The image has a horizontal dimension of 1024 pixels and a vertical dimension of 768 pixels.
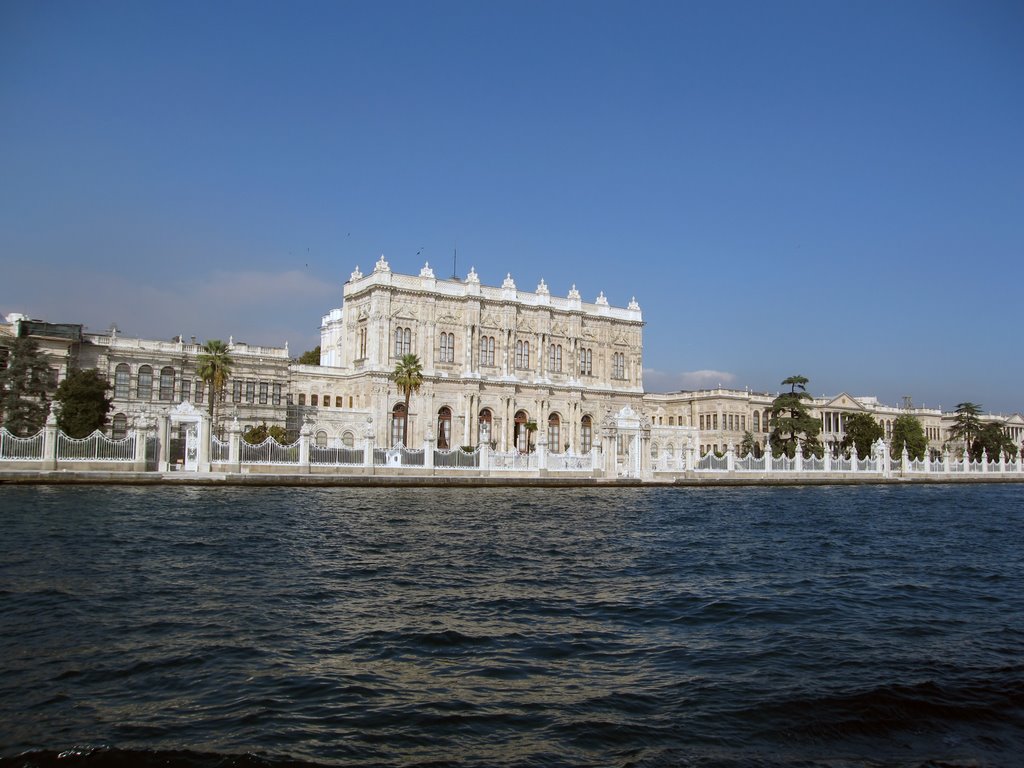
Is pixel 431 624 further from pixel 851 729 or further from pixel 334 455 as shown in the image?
pixel 334 455

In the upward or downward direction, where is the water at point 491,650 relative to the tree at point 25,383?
downward

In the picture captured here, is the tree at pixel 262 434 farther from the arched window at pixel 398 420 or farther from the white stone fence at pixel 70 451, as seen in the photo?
the white stone fence at pixel 70 451

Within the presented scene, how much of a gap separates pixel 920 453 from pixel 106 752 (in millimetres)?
89451

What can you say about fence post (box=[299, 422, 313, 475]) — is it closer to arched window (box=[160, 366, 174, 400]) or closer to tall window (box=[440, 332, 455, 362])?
arched window (box=[160, 366, 174, 400])

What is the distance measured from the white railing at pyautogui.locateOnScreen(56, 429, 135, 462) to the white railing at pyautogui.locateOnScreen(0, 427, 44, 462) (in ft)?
2.14

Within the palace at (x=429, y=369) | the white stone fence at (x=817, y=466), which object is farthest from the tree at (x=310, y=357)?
the white stone fence at (x=817, y=466)

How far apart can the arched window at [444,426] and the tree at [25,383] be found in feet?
76.5

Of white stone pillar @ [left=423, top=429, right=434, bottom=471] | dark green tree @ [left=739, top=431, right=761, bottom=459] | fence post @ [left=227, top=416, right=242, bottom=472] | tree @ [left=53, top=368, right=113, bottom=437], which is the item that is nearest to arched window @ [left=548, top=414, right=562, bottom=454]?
dark green tree @ [left=739, top=431, right=761, bottom=459]

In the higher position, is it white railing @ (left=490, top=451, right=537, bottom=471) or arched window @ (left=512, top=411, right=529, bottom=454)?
arched window @ (left=512, top=411, right=529, bottom=454)

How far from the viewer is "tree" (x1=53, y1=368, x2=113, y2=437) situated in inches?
1501

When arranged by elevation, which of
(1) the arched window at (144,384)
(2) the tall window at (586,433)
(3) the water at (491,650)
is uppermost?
(1) the arched window at (144,384)

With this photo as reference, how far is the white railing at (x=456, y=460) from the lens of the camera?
39625mm

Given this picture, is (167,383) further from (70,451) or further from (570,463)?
(570,463)

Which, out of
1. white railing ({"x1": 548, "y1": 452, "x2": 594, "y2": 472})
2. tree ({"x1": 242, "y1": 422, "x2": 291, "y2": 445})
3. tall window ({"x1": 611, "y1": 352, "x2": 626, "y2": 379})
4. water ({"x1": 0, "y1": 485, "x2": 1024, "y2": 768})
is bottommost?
water ({"x1": 0, "y1": 485, "x2": 1024, "y2": 768})
